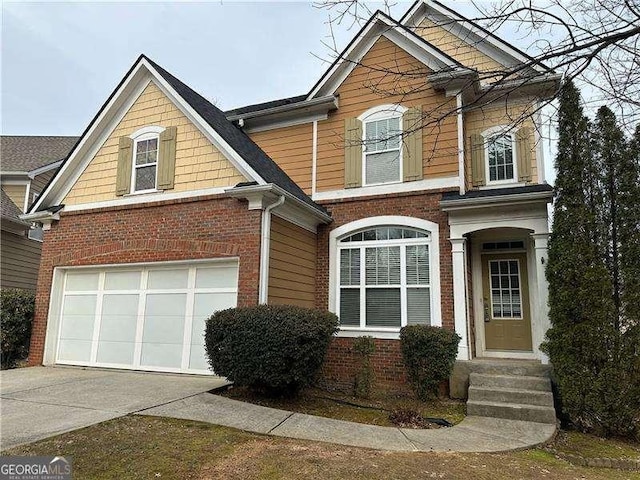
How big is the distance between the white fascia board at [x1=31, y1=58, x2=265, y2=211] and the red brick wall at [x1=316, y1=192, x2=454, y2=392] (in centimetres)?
351

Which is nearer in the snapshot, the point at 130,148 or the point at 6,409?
the point at 6,409

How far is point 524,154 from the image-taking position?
9.52m

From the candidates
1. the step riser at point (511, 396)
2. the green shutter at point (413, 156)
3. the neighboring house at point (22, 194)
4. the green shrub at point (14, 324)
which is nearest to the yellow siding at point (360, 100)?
the green shutter at point (413, 156)

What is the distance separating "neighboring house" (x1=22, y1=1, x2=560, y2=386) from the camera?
874cm

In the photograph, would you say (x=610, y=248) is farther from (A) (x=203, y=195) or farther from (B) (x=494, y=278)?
(A) (x=203, y=195)

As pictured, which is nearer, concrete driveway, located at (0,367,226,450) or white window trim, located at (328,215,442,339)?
concrete driveway, located at (0,367,226,450)

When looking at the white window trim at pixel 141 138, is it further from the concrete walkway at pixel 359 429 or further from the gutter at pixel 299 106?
the concrete walkway at pixel 359 429

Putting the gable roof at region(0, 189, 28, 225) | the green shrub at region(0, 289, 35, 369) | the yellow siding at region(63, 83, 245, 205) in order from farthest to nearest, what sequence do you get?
1. the gable roof at region(0, 189, 28, 225)
2. the green shrub at region(0, 289, 35, 369)
3. the yellow siding at region(63, 83, 245, 205)

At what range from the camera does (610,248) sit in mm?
6848

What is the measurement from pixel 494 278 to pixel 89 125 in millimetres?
9931

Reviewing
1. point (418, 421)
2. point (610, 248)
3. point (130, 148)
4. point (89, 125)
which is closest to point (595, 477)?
point (418, 421)

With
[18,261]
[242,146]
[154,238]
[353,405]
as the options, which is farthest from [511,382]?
[18,261]

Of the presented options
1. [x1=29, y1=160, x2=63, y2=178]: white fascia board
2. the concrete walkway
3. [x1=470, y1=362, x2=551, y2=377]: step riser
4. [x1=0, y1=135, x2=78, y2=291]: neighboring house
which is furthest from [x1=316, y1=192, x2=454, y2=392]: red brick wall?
[x1=29, y1=160, x2=63, y2=178]: white fascia board

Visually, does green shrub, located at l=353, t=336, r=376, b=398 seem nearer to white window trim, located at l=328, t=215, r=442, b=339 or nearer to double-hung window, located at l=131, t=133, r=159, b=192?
white window trim, located at l=328, t=215, r=442, b=339
